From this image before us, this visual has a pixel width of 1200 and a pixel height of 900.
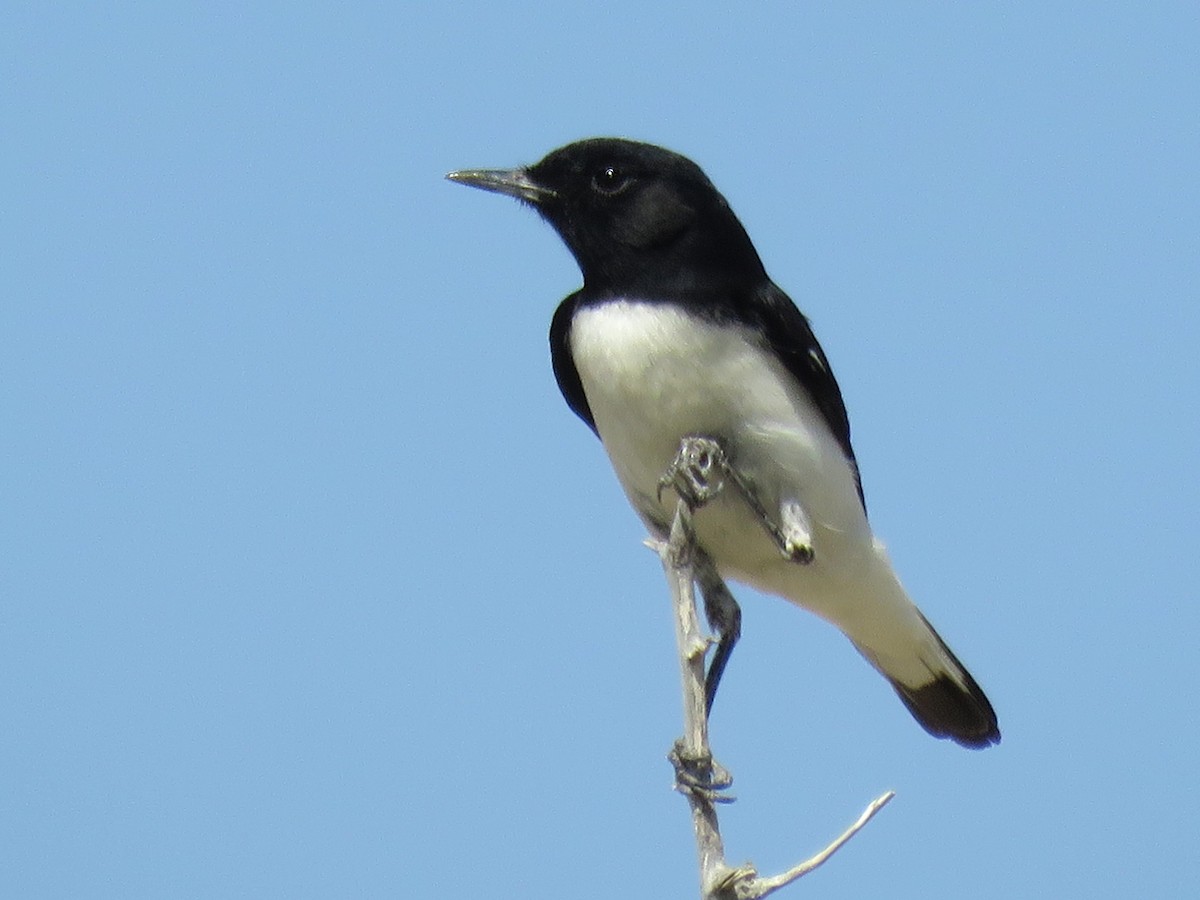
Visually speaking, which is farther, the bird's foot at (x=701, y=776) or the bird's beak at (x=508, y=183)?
the bird's beak at (x=508, y=183)

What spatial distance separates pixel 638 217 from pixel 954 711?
127 inches

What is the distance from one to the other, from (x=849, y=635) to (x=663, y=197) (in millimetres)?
2613

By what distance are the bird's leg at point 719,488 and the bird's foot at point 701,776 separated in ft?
3.96

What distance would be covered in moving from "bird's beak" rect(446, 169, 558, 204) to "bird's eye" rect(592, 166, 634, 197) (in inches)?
10.7

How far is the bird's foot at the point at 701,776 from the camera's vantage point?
6254 millimetres

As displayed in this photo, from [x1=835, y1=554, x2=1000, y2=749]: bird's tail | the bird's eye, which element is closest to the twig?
the bird's eye

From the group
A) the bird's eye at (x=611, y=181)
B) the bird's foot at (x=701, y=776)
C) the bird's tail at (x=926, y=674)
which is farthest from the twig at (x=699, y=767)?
the bird's tail at (x=926, y=674)

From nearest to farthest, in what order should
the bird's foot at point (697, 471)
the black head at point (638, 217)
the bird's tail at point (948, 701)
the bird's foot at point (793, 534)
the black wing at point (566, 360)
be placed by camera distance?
the bird's foot at point (697, 471), the black head at point (638, 217), the bird's foot at point (793, 534), the black wing at point (566, 360), the bird's tail at point (948, 701)

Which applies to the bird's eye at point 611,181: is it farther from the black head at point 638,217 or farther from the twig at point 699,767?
the twig at point 699,767

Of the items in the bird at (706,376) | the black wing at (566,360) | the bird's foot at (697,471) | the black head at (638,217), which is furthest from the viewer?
→ the black wing at (566,360)

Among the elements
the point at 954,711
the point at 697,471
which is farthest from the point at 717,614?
the point at 954,711

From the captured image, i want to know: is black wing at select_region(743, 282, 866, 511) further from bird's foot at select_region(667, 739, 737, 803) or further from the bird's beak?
bird's foot at select_region(667, 739, 737, 803)

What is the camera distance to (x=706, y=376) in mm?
7641

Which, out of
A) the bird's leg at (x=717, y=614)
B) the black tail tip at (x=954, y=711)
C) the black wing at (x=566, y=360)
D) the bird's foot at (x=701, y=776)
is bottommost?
the bird's foot at (x=701, y=776)
